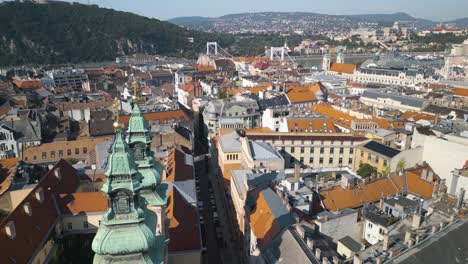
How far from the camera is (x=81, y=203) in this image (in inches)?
1930

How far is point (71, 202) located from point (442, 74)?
18161 cm

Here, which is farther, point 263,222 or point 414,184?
point 414,184

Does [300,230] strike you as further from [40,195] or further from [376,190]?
[40,195]

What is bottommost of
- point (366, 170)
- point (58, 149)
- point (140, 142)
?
point (366, 170)

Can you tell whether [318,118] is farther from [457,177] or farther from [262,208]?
[262,208]

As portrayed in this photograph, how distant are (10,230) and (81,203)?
36.6 feet

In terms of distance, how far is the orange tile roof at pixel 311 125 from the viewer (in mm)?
85625

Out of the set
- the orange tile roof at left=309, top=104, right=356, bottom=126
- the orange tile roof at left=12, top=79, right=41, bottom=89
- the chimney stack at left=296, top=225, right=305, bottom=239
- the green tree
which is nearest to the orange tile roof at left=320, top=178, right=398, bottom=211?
the green tree

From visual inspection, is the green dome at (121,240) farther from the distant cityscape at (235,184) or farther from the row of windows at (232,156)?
the row of windows at (232,156)

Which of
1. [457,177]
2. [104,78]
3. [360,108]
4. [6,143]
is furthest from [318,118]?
[104,78]

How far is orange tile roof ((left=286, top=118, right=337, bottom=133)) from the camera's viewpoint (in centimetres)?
8562

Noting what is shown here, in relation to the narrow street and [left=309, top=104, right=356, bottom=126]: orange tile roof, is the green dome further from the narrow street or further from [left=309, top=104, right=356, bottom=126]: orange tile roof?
[left=309, top=104, right=356, bottom=126]: orange tile roof

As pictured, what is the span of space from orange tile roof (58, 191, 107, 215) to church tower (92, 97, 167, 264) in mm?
28365

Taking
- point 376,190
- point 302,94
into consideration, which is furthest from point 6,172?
point 302,94
